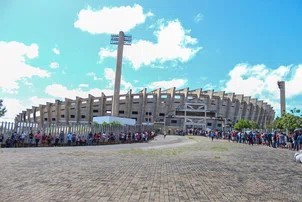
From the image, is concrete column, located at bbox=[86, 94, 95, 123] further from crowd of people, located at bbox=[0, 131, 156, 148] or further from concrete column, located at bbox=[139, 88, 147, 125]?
crowd of people, located at bbox=[0, 131, 156, 148]

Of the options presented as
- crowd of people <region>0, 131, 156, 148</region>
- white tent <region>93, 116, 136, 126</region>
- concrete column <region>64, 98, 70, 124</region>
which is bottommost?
crowd of people <region>0, 131, 156, 148</region>

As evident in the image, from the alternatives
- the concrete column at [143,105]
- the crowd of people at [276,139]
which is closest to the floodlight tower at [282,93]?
the concrete column at [143,105]

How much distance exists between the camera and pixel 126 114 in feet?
225

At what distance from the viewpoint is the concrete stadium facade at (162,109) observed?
67.7 metres

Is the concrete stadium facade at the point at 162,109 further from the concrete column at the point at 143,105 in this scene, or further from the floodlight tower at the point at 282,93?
the floodlight tower at the point at 282,93

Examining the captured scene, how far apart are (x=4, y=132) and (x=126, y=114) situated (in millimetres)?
51947

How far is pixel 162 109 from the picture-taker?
2724 inches

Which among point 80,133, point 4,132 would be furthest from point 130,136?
point 4,132

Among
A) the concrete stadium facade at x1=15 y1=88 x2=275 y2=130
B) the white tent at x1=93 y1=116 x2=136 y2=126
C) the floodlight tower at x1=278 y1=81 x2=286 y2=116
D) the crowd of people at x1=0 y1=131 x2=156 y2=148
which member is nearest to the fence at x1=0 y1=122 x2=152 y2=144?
the crowd of people at x1=0 y1=131 x2=156 y2=148

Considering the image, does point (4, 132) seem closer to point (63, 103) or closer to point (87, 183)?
point (87, 183)

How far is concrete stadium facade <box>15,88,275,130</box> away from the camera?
67688 mm

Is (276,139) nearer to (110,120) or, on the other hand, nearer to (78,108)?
(110,120)

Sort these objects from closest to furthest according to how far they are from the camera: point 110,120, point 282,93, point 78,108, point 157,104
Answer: point 110,120 → point 282,93 → point 157,104 → point 78,108

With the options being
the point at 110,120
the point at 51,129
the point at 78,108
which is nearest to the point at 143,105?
the point at 78,108
